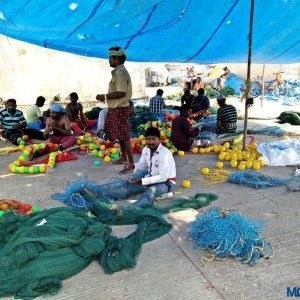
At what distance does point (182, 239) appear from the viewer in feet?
11.8

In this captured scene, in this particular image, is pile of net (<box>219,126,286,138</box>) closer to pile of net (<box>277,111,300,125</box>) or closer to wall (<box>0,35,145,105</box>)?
pile of net (<box>277,111,300,125</box>)

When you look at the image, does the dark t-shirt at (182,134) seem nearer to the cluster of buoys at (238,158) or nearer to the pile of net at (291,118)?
the cluster of buoys at (238,158)

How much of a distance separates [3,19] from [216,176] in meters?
3.89

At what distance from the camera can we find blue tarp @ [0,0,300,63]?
4957mm

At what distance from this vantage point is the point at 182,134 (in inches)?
277

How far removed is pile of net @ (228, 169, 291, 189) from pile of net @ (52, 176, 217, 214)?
68 centimetres

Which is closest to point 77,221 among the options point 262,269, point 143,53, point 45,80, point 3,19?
point 262,269

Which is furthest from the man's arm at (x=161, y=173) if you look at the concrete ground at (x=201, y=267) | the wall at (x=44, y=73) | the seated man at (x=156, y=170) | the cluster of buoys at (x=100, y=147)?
the wall at (x=44, y=73)

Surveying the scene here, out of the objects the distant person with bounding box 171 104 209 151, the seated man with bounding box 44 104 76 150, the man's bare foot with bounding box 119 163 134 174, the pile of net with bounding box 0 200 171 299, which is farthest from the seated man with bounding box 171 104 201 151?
the pile of net with bounding box 0 200 171 299

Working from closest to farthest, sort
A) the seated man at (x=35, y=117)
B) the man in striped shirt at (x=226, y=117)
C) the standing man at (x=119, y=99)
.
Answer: the standing man at (x=119, y=99), the man in striped shirt at (x=226, y=117), the seated man at (x=35, y=117)

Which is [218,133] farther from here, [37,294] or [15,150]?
[37,294]

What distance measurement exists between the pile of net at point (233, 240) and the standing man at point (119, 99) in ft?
8.59

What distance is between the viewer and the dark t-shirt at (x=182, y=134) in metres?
7.02

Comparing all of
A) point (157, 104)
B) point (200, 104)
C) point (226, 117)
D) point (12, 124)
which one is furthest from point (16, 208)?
point (200, 104)
